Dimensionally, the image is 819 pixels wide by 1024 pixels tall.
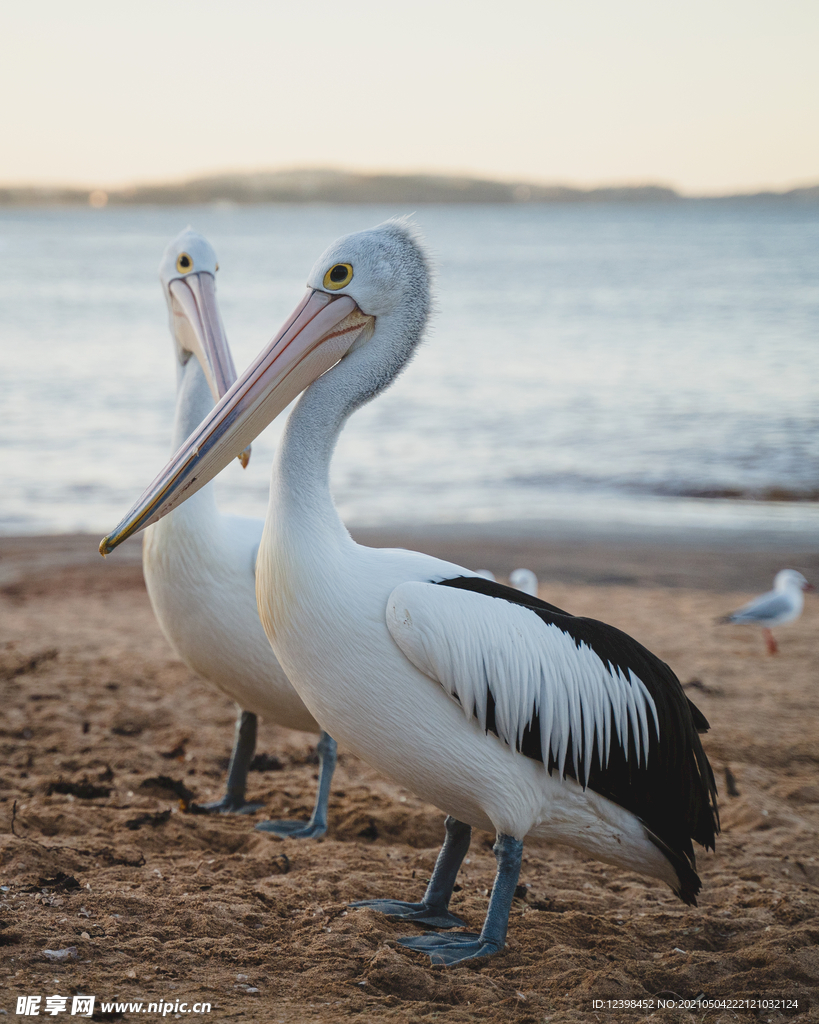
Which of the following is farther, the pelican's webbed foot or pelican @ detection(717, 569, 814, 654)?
pelican @ detection(717, 569, 814, 654)

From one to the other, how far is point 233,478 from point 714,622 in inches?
239

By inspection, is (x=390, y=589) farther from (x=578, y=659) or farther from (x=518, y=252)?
(x=518, y=252)

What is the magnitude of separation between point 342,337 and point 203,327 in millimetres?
1267

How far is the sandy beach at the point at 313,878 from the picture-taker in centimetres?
251

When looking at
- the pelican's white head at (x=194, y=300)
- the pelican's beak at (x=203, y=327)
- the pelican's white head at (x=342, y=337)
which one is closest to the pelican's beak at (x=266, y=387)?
the pelican's white head at (x=342, y=337)

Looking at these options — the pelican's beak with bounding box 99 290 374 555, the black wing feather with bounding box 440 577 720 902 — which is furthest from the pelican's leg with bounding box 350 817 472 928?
the pelican's beak with bounding box 99 290 374 555

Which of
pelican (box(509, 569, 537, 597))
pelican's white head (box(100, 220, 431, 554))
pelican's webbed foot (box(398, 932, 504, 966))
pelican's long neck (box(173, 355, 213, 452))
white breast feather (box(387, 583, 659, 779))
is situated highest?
pelican's white head (box(100, 220, 431, 554))

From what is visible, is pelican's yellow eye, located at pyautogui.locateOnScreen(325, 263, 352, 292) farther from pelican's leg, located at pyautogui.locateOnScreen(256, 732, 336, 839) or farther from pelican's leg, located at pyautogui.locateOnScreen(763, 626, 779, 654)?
pelican's leg, located at pyautogui.locateOnScreen(763, 626, 779, 654)

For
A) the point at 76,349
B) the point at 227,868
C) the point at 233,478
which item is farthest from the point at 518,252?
the point at 227,868

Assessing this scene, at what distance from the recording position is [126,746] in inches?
180

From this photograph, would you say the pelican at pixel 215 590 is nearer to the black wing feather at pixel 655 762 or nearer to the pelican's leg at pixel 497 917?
the pelican's leg at pixel 497 917

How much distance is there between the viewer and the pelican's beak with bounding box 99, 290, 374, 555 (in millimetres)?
2678

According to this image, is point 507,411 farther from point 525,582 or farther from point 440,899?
point 440,899

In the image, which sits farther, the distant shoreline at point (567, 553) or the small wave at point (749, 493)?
the small wave at point (749, 493)
